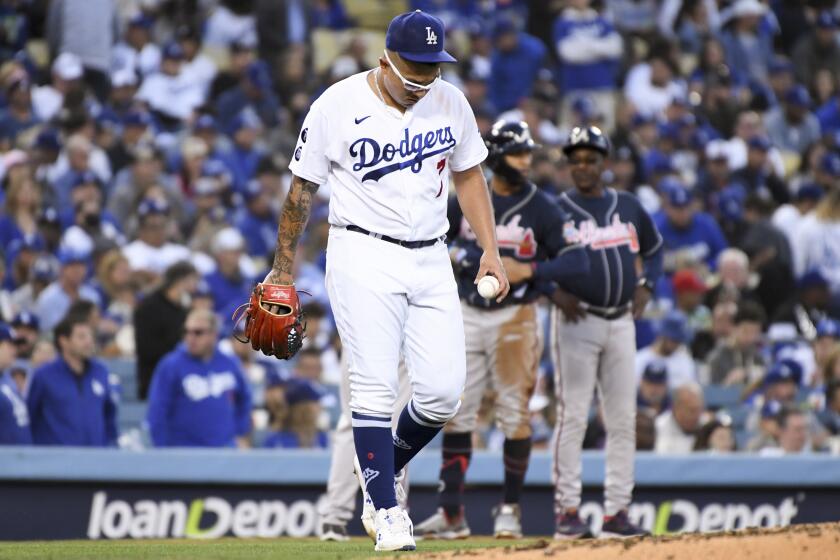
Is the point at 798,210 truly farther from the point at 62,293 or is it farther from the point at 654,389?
the point at 62,293

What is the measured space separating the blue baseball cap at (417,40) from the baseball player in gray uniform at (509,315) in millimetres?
1751

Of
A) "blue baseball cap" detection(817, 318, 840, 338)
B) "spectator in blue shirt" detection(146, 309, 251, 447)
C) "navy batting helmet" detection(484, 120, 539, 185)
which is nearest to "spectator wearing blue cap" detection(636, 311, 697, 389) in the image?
"blue baseball cap" detection(817, 318, 840, 338)

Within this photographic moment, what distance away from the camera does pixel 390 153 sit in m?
5.63

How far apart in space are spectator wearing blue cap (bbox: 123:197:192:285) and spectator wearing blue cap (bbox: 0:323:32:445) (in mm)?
2512

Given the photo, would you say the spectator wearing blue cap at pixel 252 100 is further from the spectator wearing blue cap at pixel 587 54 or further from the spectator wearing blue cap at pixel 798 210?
the spectator wearing blue cap at pixel 798 210

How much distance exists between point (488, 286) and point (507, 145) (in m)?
1.80

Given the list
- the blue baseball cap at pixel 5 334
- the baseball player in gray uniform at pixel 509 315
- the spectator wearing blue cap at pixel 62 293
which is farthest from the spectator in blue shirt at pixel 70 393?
the baseball player in gray uniform at pixel 509 315

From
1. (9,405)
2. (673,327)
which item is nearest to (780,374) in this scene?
(673,327)

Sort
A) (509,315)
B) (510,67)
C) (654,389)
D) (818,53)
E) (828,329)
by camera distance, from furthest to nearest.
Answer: (818,53) → (510,67) → (828,329) → (654,389) → (509,315)

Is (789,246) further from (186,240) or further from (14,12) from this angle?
(14,12)

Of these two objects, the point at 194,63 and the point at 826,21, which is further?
the point at 826,21

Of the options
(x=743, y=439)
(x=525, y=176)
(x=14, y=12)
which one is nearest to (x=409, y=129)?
(x=525, y=176)

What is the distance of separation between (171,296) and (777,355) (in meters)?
4.62

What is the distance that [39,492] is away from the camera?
8211 millimetres
